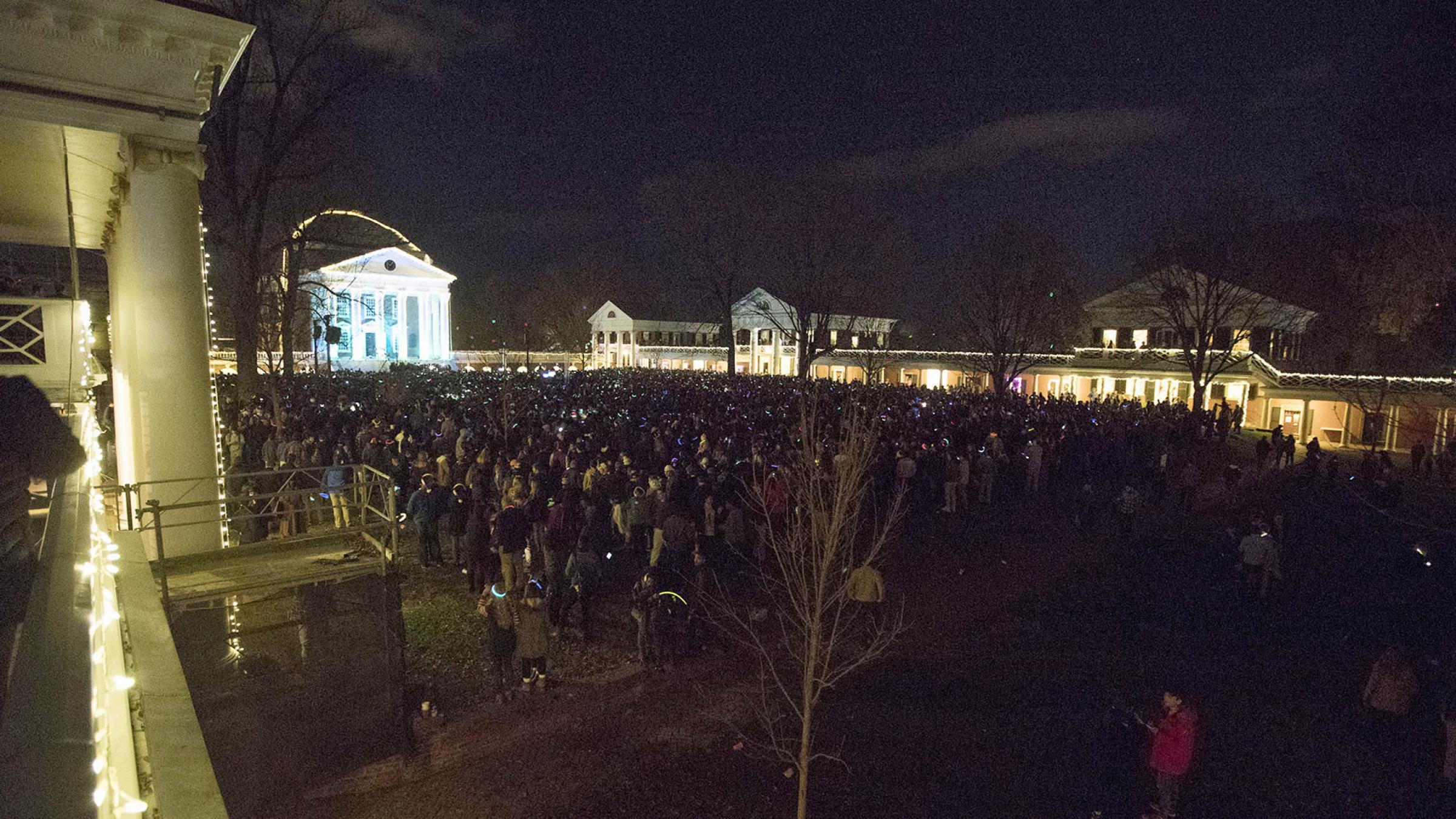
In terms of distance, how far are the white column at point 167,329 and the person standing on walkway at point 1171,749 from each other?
30.0 ft

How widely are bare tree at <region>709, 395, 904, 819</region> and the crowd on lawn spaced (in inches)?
28.5

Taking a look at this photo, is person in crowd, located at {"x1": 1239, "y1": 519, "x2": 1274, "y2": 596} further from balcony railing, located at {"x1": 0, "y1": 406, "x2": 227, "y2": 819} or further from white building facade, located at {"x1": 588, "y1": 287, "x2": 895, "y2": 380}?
white building facade, located at {"x1": 588, "y1": 287, "x2": 895, "y2": 380}

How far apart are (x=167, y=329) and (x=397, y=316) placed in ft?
207

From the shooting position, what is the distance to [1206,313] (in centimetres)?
2950

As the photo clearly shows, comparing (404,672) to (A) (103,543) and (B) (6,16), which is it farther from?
(B) (6,16)

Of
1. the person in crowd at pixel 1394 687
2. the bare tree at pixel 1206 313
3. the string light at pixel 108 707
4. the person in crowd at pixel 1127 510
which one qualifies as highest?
the bare tree at pixel 1206 313

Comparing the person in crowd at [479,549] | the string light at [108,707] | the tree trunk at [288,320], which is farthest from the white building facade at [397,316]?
the string light at [108,707]

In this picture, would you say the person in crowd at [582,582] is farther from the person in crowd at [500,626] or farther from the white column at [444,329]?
the white column at [444,329]

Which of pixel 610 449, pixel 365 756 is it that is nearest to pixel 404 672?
pixel 365 756

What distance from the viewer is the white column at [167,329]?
6.80 m

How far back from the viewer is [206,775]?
1773 mm

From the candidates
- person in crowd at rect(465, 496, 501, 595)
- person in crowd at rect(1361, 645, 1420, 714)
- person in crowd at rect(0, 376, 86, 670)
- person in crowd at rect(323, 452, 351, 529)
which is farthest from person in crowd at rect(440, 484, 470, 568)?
person in crowd at rect(1361, 645, 1420, 714)

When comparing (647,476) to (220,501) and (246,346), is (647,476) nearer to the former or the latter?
(220,501)

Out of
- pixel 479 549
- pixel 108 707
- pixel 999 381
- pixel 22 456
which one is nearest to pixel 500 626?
pixel 479 549
